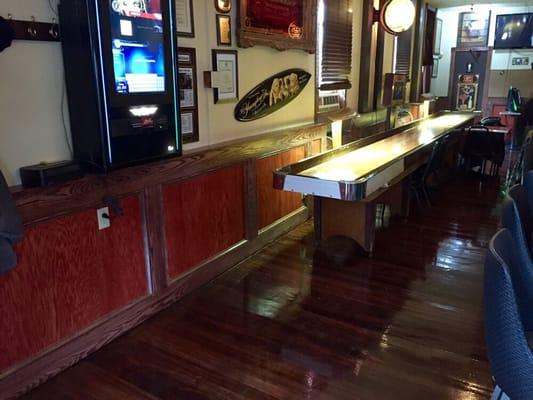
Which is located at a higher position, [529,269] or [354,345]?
[529,269]

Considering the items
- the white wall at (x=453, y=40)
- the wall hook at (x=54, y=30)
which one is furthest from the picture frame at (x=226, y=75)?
the white wall at (x=453, y=40)

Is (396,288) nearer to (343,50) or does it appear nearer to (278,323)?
(278,323)

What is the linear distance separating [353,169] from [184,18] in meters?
1.57

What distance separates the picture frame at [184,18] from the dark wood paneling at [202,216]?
0.94m

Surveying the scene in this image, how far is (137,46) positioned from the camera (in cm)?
238

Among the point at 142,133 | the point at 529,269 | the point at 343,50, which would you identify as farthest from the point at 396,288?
the point at 343,50

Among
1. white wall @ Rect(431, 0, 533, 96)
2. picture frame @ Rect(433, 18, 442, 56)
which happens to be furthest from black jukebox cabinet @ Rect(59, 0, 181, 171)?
white wall @ Rect(431, 0, 533, 96)

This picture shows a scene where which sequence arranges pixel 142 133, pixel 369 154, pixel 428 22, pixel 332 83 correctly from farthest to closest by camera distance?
pixel 428 22 → pixel 332 83 → pixel 369 154 → pixel 142 133

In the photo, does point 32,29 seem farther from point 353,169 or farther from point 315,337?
point 353,169

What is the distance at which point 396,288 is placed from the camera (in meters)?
3.17

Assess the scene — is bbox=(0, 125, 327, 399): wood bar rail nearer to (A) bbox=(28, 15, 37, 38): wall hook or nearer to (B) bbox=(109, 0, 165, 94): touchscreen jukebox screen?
(B) bbox=(109, 0, 165, 94): touchscreen jukebox screen

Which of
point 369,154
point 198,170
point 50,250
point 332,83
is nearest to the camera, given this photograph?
point 50,250

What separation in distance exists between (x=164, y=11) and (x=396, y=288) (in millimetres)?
2301

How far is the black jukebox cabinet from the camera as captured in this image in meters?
2.16
